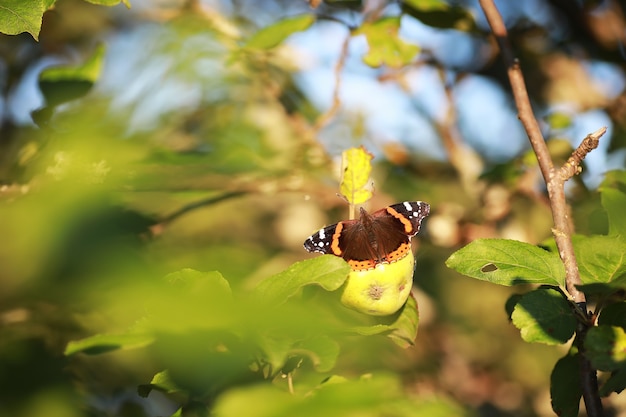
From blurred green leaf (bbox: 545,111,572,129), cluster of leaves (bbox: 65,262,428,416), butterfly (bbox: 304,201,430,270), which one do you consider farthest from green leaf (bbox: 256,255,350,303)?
blurred green leaf (bbox: 545,111,572,129)

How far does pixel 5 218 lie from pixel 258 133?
1.50m

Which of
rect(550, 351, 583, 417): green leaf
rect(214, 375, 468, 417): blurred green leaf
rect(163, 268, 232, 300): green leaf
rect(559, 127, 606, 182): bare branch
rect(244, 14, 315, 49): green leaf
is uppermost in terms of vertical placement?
rect(214, 375, 468, 417): blurred green leaf

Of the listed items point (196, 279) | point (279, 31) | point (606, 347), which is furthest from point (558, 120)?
point (196, 279)

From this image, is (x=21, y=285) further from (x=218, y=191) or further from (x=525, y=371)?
(x=525, y=371)

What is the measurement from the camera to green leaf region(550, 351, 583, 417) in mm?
798

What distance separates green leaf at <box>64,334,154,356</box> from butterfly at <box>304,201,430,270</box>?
1.03 feet

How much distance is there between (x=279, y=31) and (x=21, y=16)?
2.14 feet

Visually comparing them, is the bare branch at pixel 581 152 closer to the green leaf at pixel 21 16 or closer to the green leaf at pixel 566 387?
the green leaf at pixel 566 387

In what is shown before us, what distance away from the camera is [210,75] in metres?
1.96

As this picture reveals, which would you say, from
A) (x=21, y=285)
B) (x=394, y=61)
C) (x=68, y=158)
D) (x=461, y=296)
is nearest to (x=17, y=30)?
(x=68, y=158)

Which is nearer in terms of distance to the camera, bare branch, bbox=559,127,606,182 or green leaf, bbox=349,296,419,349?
bare branch, bbox=559,127,606,182

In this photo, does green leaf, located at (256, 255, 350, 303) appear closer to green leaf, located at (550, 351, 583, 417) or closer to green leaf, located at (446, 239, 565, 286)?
→ green leaf, located at (446, 239, 565, 286)

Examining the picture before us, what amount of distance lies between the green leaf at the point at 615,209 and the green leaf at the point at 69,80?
880mm

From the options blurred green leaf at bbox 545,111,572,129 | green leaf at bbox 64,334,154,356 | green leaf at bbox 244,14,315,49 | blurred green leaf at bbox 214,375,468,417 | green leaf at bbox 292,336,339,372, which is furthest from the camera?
blurred green leaf at bbox 545,111,572,129
